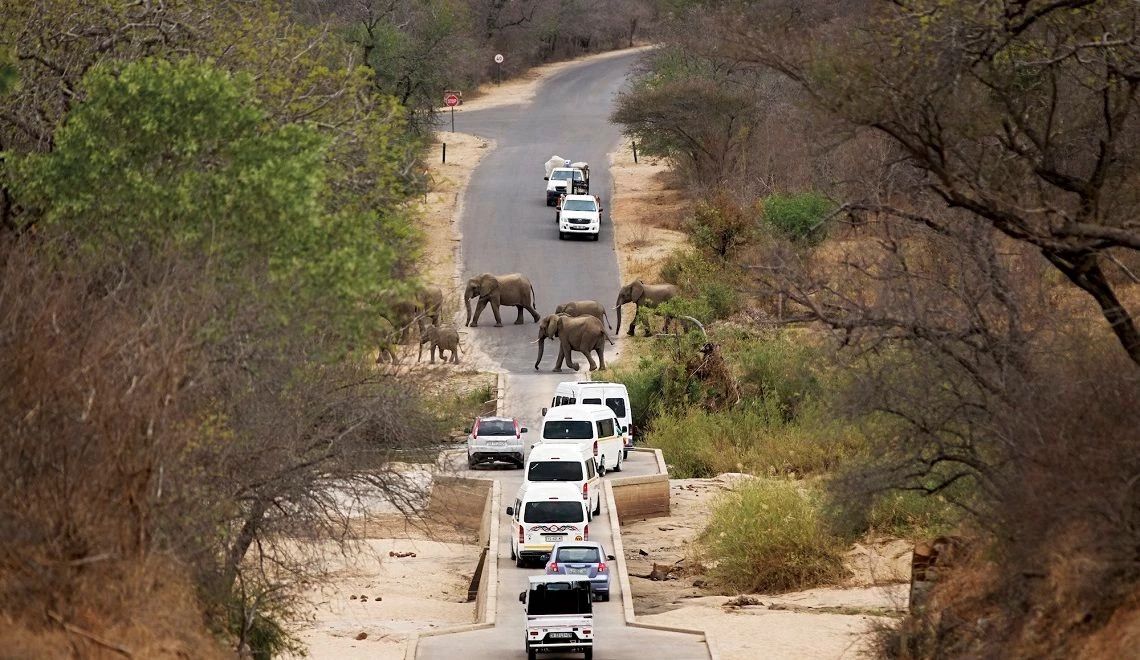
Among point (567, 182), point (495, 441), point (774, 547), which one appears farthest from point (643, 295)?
point (567, 182)

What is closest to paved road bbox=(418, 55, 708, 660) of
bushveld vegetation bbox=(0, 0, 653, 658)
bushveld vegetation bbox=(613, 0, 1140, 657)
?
bushveld vegetation bbox=(0, 0, 653, 658)

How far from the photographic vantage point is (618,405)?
36.8m

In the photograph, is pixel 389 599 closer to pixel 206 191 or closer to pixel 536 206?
pixel 206 191

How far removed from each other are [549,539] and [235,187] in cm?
976

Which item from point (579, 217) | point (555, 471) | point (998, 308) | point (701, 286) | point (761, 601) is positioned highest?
point (579, 217)

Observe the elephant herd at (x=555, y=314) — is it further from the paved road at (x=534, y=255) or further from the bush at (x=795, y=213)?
the bush at (x=795, y=213)

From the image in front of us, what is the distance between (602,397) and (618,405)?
47 centimetres

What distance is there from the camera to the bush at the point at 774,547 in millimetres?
29516

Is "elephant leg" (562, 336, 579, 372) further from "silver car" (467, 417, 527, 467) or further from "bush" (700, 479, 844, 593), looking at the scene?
"bush" (700, 479, 844, 593)

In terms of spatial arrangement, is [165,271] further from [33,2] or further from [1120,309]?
[1120,309]

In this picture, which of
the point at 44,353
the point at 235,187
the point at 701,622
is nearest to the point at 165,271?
the point at 235,187

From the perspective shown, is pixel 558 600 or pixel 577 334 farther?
pixel 577 334

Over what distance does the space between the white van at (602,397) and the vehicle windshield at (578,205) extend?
2254 centimetres

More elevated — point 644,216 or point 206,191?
point 644,216
